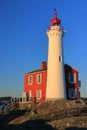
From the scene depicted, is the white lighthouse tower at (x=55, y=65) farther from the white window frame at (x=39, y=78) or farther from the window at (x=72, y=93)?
the white window frame at (x=39, y=78)

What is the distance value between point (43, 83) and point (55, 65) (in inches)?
166

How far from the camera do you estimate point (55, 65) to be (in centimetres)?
4753

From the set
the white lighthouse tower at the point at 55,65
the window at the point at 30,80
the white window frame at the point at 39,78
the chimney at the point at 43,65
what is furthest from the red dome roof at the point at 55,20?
the window at the point at 30,80

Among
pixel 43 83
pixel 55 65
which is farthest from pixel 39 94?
pixel 55 65

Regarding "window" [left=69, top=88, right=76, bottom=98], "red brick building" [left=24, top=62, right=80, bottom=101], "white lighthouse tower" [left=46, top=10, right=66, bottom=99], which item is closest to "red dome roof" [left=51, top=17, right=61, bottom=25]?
"white lighthouse tower" [left=46, top=10, right=66, bottom=99]

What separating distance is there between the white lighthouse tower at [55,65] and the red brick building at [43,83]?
2290 mm

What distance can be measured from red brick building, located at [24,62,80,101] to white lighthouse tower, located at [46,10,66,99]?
7.51 ft

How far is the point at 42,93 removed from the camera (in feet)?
164

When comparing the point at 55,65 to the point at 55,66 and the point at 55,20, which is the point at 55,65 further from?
the point at 55,20

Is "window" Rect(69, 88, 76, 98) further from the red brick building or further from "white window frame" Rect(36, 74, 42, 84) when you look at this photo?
"white window frame" Rect(36, 74, 42, 84)

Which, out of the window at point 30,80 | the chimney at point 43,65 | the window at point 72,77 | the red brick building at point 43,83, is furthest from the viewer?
the chimney at point 43,65

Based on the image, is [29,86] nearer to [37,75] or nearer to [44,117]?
[37,75]

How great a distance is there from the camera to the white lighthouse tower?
47094 millimetres

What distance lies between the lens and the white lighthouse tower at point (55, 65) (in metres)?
47.1
